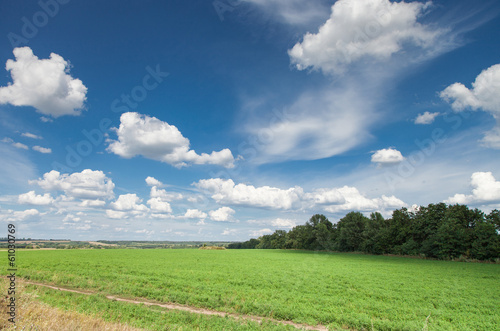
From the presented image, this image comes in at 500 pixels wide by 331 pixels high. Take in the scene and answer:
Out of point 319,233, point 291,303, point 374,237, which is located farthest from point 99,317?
point 319,233

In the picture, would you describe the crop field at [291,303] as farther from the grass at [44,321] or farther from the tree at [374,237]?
the tree at [374,237]

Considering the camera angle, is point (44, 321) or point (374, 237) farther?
point (374, 237)

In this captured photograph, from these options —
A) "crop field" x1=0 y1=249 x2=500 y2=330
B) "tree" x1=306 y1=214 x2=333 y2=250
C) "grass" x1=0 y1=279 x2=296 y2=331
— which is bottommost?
"tree" x1=306 y1=214 x2=333 y2=250

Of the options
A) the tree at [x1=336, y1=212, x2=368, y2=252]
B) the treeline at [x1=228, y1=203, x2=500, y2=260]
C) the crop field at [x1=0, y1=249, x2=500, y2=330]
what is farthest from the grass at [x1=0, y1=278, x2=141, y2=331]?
the tree at [x1=336, y1=212, x2=368, y2=252]

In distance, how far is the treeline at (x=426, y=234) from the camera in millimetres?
50162

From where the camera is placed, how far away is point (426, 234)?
62.2 m

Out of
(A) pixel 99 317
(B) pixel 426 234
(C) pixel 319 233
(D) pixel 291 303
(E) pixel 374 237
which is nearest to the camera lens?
(A) pixel 99 317

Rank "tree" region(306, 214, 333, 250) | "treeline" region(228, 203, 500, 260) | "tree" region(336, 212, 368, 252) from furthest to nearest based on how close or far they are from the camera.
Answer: "tree" region(306, 214, 333, 250)
"tree" region(336, 212, 368, 252)
"treeline" region(228, 203, 500, 260)

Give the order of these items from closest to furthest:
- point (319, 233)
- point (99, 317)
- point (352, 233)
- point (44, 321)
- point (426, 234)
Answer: point (44, 321) < point (99, 317) < point (426, 234) < point (352, 233) < point (319, 233)

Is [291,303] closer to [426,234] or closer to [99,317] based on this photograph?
[99,317]

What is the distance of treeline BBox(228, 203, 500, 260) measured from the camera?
5016 cm

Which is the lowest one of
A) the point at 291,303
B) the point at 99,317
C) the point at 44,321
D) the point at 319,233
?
the point at 319,233

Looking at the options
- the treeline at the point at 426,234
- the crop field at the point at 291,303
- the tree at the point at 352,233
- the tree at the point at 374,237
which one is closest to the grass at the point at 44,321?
the crop field at the point at 291,303

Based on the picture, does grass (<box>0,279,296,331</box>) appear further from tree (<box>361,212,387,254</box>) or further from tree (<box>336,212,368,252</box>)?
tree (<box>336,212,368,252</box>)
